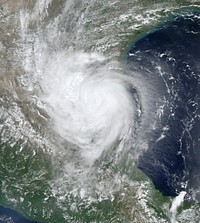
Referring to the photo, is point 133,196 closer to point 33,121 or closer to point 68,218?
point 68,218

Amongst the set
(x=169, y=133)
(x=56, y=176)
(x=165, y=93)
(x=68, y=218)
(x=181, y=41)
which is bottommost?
(x=68, y=218)

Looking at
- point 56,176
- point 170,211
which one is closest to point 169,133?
point 170,211

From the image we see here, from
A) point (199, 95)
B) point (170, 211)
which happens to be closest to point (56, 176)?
point (170, 211)

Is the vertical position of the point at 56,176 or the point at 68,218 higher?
the point at 56,176

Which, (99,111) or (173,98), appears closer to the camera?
(99,111)

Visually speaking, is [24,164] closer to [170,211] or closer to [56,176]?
[56,176]

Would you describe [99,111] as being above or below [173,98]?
below

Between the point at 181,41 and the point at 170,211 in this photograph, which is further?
the point at 181,41
